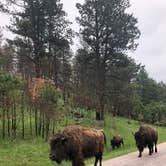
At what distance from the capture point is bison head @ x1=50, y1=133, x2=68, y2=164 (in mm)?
16594

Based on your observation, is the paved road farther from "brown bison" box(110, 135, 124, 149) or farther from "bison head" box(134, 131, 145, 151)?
"brown bison" box(110, 135, 124, 149)

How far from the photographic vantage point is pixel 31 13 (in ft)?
147

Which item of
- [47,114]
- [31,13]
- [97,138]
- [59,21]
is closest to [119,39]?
[59,21]

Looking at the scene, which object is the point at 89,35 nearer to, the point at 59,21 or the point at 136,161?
the point at 59,21

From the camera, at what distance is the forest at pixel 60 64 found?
116 ft

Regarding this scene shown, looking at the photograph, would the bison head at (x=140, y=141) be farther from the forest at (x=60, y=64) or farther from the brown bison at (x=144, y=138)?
the forest at (x=60, y=64)

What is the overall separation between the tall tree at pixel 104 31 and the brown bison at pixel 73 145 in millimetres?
32732

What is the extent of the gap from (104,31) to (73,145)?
36035 millimetres

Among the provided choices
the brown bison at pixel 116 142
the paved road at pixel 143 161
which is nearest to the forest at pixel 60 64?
the brown bison at pixel 116 142

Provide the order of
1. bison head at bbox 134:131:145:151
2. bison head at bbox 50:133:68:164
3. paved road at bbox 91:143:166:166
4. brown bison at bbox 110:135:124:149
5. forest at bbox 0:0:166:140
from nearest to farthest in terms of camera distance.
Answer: bison head at bbox 50:133:68:164 < paved road at bbox 91:143:166:166 < bison head at bbox 134:131:145:151 < forest at bbox 0:0:166:140 < brown bison at bbox 110:135:124:149

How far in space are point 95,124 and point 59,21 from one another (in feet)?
37.1

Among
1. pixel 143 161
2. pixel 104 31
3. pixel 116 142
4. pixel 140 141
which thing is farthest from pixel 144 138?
pixel 104 31

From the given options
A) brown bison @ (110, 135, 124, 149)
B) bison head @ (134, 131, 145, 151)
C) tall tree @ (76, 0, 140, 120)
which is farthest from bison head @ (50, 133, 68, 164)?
tall tree @ (76, 0, 140, 120)

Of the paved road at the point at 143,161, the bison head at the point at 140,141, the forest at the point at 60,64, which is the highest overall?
the forest at the point at 60,64
